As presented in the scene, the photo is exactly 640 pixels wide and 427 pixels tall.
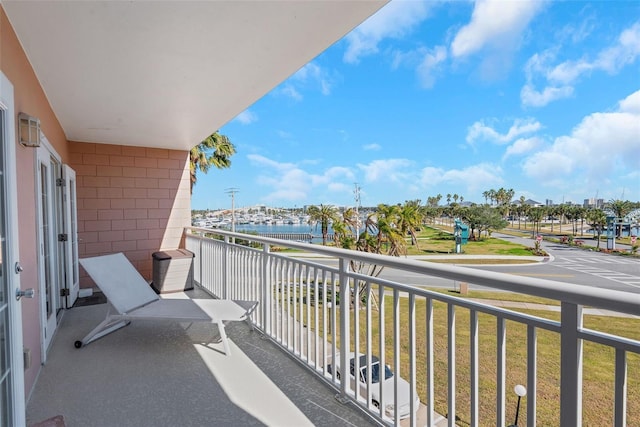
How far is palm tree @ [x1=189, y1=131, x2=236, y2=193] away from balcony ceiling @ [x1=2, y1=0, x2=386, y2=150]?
25.3ft

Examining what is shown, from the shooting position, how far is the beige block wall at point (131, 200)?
17.8 ft

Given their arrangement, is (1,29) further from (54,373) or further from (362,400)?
(362,400)

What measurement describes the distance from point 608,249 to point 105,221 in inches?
2028

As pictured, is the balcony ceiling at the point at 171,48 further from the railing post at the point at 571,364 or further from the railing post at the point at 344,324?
the railing post at the point at 571,364

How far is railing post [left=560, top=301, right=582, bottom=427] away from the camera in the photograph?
100 cm

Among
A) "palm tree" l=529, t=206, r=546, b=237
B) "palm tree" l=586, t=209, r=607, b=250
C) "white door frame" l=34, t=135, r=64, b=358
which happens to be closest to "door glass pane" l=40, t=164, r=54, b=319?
"white door frame" l=34, t=135, r=64, b=358

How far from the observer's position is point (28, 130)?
7.51 ft

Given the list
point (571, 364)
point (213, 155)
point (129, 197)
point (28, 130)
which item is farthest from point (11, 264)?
A: point (213, 155)

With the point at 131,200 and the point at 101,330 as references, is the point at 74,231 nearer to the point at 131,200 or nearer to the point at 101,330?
the point at 131,200

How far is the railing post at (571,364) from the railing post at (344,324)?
1.19 m

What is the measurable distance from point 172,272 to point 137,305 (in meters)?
1.92

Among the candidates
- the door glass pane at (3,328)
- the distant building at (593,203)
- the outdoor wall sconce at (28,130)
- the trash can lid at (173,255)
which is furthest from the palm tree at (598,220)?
the door glass pane at (3,328)

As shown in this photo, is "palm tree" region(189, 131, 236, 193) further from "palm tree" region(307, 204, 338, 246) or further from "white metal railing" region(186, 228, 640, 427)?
"palm tree" region(307, 204, 338, 246)

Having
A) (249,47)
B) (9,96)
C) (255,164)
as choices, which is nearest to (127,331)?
(9,96)
